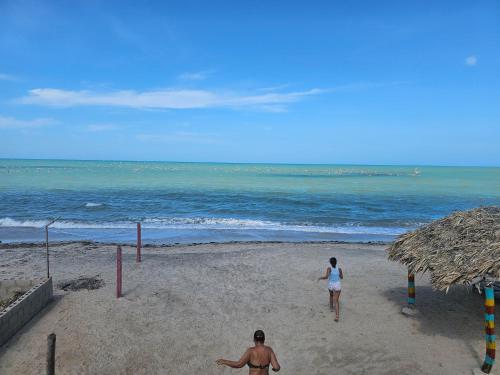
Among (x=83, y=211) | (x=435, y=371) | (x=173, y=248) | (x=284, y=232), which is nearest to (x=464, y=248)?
(x=435, y=371)

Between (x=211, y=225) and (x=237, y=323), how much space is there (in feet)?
53.5

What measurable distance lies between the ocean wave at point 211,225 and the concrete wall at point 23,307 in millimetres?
14163

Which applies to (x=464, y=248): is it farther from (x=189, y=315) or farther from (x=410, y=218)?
(x=410, y=218)

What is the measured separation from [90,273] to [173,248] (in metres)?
5.25

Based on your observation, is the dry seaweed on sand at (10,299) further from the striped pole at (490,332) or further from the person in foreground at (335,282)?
the striped pole at (490,332)

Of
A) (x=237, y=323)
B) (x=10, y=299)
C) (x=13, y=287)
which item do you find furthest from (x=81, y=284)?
(x=237, y=323)

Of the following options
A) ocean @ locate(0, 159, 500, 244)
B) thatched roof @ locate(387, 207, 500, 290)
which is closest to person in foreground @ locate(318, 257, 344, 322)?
thatched roof @ locate(387, 207, 500, 290)

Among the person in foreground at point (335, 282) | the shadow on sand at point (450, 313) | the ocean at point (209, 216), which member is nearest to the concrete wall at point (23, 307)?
the person in foreground at point (335, 282)

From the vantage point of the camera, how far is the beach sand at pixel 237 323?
7.56 meters

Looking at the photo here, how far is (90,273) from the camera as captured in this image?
42.3 feet

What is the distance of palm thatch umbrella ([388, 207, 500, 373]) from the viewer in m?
7.02

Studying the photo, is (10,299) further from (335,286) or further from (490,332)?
(490,332)

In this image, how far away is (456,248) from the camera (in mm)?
7957

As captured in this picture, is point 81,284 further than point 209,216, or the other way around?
point 209,216
